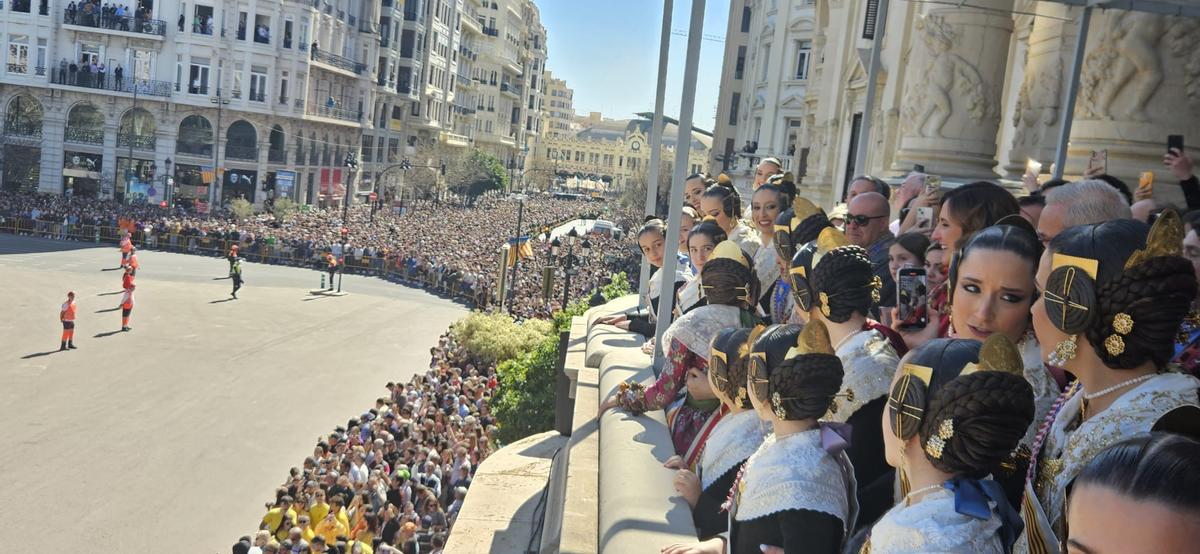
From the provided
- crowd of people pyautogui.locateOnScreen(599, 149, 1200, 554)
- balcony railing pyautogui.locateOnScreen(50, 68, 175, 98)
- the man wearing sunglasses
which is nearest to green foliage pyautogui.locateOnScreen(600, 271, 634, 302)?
the man wearing sunglasses

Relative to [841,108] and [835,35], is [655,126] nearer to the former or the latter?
[841,108]

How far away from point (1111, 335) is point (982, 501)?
689mm

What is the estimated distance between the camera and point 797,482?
11.6 ft

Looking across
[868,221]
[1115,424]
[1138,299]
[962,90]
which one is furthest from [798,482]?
[962,90]

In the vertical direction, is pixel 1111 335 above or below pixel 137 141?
above

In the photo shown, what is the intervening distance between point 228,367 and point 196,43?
34.6 meters

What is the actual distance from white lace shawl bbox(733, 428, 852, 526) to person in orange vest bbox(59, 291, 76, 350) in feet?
81.9

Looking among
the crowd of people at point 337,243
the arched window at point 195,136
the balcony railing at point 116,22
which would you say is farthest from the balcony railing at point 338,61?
the crowd of people at point 337,243

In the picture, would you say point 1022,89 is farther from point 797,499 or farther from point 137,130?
point 137,130

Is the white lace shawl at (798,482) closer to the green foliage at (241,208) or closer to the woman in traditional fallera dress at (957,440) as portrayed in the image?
the woman in traditional fallera dress at (957,440)

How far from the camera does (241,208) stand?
5216 cm

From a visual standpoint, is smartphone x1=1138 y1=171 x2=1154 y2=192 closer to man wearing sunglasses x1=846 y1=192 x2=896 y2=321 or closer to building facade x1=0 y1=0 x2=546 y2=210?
man wearing sunglasses x1=846 y1=192 x2=896 y2=321

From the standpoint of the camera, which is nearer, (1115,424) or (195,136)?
(1115,424)

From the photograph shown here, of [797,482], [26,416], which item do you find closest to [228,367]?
[26,416]
